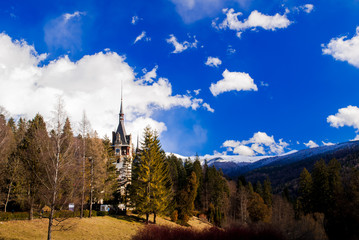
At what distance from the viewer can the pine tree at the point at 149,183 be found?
36.5 metres

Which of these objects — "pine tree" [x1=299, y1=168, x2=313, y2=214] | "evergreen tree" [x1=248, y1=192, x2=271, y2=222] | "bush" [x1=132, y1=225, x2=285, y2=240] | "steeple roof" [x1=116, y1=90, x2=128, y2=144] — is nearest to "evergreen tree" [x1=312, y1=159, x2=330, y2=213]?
"pine tree" [x1=299, y1=168, x2=313, y2=214]

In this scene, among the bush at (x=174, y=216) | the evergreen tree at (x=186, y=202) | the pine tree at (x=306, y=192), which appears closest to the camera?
the bush at (x=174, y=216)

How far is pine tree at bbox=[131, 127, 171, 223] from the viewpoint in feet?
120

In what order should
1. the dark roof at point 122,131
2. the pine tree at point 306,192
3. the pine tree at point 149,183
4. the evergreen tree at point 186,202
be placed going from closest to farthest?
the pine tree at point 149,183 → the evergreen tree at point 186,202 → the pine tree at point 306,192 → the dark roof at point 122,131

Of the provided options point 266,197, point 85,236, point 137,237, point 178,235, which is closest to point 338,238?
point 178,235

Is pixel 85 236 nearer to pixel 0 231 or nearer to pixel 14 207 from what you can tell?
pixel 0 231

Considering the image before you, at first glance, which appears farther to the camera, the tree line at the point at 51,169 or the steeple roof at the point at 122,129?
the steeple roof at the point at 122,129

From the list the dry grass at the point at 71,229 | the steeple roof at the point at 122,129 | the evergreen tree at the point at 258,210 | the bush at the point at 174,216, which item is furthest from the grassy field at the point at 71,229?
the steeple roof at the point at 122,129

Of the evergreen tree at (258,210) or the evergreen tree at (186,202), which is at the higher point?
the evergreen tree at (186,202)

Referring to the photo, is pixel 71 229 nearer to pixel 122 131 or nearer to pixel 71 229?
pixel 71 229

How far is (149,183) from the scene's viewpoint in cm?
3778

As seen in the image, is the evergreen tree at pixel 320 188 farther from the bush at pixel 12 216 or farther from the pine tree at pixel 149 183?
the bush at pixel 12 216

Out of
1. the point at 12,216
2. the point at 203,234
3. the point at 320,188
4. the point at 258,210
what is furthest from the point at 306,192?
the point at 12,216

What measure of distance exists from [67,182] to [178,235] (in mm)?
12345
